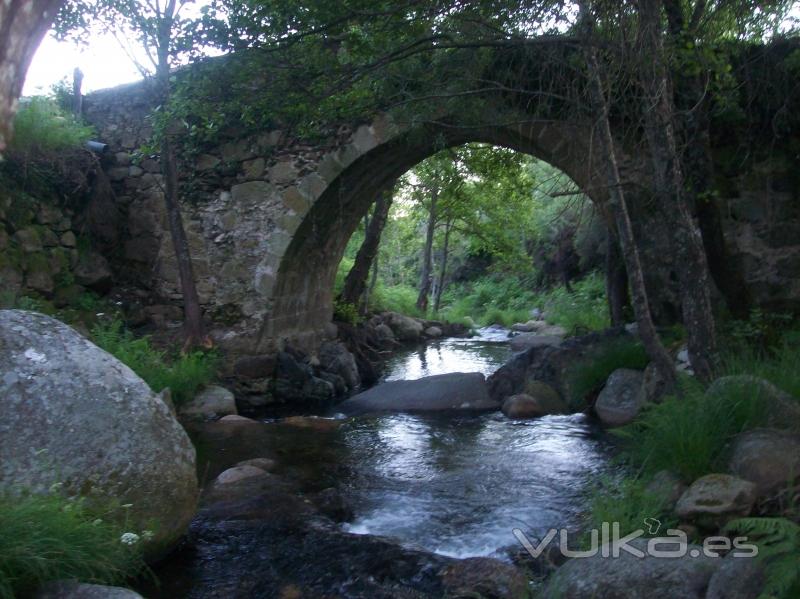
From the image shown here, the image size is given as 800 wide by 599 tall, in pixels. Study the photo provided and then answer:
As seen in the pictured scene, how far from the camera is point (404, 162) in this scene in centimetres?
871

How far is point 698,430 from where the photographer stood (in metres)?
3.56

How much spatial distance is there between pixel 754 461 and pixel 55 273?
21.9 ft

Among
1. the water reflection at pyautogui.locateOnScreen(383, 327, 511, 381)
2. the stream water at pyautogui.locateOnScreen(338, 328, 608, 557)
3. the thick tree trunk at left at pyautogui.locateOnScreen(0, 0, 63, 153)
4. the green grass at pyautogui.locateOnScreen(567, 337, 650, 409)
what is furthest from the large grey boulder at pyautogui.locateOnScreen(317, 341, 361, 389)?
the thick tree trunk at left at pyautogui.locateOnScreen(0, 0, 63, 153)

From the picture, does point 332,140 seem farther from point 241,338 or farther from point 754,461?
point 754,461

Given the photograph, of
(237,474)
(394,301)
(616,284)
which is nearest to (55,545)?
(237,474)

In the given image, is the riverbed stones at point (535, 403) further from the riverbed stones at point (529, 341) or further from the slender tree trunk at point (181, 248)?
the riverbed stones at point (529, 341)

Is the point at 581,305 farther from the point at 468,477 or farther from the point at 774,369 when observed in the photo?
the point at 774,369

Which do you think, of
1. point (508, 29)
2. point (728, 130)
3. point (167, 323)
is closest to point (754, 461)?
Answer: point (508, 29)

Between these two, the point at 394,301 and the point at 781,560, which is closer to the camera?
the point at 781,560

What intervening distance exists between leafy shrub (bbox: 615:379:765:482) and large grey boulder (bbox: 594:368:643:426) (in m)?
2.30

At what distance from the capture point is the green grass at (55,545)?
235cm

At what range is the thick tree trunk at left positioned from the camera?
1.19 meters

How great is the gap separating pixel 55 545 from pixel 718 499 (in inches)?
99.7

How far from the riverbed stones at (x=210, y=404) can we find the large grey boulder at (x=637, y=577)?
4929mm
